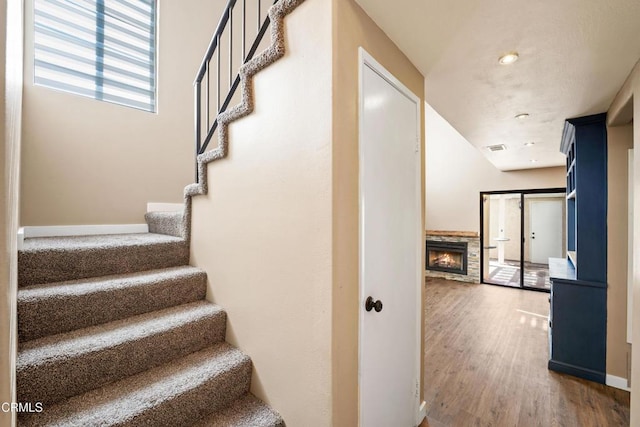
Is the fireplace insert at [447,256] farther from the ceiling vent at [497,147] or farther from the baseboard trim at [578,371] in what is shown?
the baseboard trim at [578,371]

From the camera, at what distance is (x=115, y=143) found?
8.79ft

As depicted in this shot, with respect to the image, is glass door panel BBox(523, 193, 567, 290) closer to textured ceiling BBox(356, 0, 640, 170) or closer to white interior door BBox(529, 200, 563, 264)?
white interior door BBox(529, 200, 563, 264)

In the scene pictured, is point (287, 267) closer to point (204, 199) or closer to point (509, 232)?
point (204, 199)

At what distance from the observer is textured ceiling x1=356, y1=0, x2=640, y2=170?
4.31 ft

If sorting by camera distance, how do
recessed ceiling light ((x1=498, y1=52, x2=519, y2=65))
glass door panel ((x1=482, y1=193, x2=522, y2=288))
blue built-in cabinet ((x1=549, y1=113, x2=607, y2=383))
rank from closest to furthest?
recessed ceiling light ((x1=498, y1=52, x2=519, y2=65))
blue built-in cabinet ((x1=549, y1=113, x2=607, y2=383))
glass door panel ((x1=482, y1=193, x2=522, y2=288))

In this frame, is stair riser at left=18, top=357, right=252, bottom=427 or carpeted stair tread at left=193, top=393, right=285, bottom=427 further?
carpeted stair tread at left=193, top=393, right=285, bottom=427

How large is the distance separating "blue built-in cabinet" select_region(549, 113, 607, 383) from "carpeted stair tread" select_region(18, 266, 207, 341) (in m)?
3.30

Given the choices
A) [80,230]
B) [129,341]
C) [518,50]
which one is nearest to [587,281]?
[518,50]

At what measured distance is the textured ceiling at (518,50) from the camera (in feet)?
4.31

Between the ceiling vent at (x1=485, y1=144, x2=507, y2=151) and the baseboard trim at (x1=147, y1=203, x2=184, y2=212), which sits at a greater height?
the ceiling vent at (x1=485, y1=144, x2=507, y2=151)

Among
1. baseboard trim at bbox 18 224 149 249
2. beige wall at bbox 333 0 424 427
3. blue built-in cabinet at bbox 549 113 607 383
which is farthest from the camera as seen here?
blue built-in cabinet at bbox 549 113 607 383

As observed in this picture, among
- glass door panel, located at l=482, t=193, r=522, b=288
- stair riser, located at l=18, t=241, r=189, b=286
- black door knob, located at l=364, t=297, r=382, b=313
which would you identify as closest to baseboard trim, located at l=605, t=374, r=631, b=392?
black door knob, located at l=364, t=297, r=382, b=313

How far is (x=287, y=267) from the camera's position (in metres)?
1.39

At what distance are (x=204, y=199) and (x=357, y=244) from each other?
1216 millimetres
